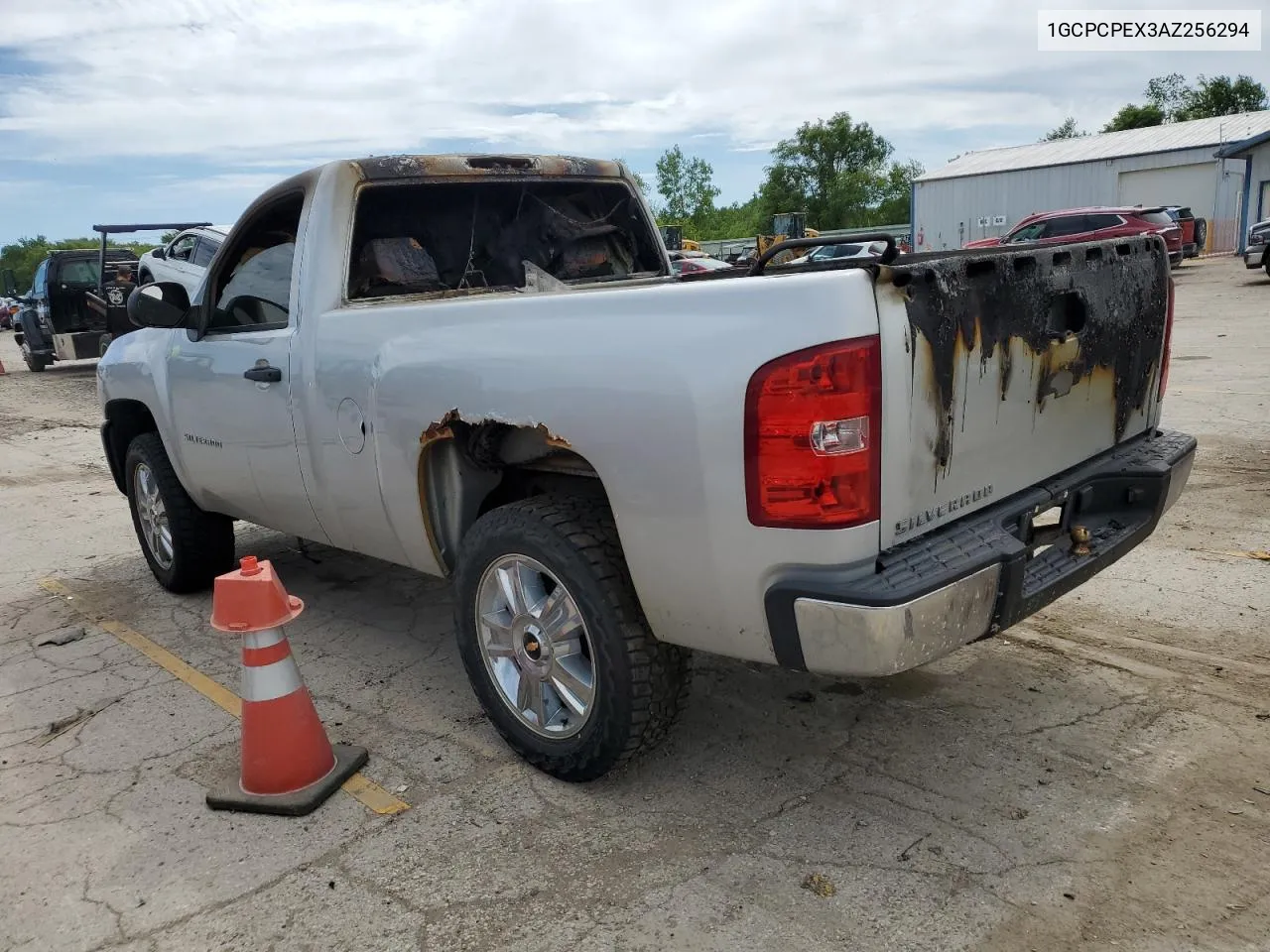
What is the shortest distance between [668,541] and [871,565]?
529 mm

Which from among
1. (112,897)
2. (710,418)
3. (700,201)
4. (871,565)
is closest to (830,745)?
(871,565)

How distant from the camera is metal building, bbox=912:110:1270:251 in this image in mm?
32562

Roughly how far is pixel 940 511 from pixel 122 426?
4635 millimetres

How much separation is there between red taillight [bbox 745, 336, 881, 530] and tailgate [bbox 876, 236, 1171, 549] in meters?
0.06

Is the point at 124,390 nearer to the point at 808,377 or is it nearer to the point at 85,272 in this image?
the point at 808,377

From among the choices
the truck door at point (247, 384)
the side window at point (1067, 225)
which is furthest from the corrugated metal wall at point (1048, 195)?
the truck door at point (247, 384)

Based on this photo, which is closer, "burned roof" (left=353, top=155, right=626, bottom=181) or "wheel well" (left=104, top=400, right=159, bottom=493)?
"burned roof" (left=353, top=155, right=626, bottom=181)

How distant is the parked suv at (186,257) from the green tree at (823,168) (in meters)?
70.0

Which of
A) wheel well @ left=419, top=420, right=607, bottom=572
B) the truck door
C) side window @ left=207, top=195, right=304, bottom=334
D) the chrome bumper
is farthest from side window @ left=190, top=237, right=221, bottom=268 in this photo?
the chrome bumper

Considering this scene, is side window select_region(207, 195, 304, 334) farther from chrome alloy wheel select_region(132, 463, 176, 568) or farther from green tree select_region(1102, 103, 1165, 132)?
green tree select_region(1102, 103, 1165, 132)

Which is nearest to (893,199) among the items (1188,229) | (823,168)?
(823,168)

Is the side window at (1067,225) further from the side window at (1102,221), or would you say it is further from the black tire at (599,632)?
the black tire at (599,632)

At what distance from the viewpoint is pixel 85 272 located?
1967 centimetres

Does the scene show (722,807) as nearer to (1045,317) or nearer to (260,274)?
(1045,317)
